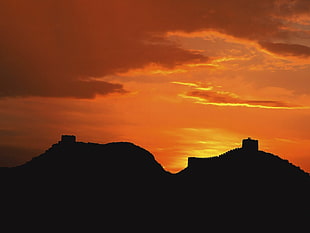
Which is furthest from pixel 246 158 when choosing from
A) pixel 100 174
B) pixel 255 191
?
pixel 100 174

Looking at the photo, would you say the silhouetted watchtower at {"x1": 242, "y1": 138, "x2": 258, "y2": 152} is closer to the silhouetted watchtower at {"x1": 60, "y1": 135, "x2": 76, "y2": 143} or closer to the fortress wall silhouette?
Result: the fortress wall silhouette

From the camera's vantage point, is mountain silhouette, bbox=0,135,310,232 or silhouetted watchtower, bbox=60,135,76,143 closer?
mountain silhouette, bbox=0,135,310,232

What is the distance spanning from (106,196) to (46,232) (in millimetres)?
20904

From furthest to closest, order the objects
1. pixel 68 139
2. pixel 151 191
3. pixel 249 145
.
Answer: pixel 68 139
pixel 151 191
pixel 249 145

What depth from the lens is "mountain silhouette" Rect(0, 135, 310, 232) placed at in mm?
115188

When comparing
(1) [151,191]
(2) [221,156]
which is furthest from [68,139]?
(2) [221,156]

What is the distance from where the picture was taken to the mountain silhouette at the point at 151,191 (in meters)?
115

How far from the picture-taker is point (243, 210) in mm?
112312

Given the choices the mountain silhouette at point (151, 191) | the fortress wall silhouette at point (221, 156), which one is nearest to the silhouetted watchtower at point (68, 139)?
the mountain silhouette at point (151, 191)

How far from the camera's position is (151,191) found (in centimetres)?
13875

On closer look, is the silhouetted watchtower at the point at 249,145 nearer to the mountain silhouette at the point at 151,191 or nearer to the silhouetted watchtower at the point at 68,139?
the mountain silhouette at the point at 151,191

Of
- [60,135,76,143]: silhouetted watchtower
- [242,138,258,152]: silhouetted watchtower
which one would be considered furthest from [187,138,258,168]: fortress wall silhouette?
[60,135,76,143]: silhouetted watchtower

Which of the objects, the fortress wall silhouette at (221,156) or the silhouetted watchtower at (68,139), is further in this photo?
the silhouetted watchtower at (68,139)

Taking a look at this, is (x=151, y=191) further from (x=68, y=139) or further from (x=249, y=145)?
(x=249, y=145)
